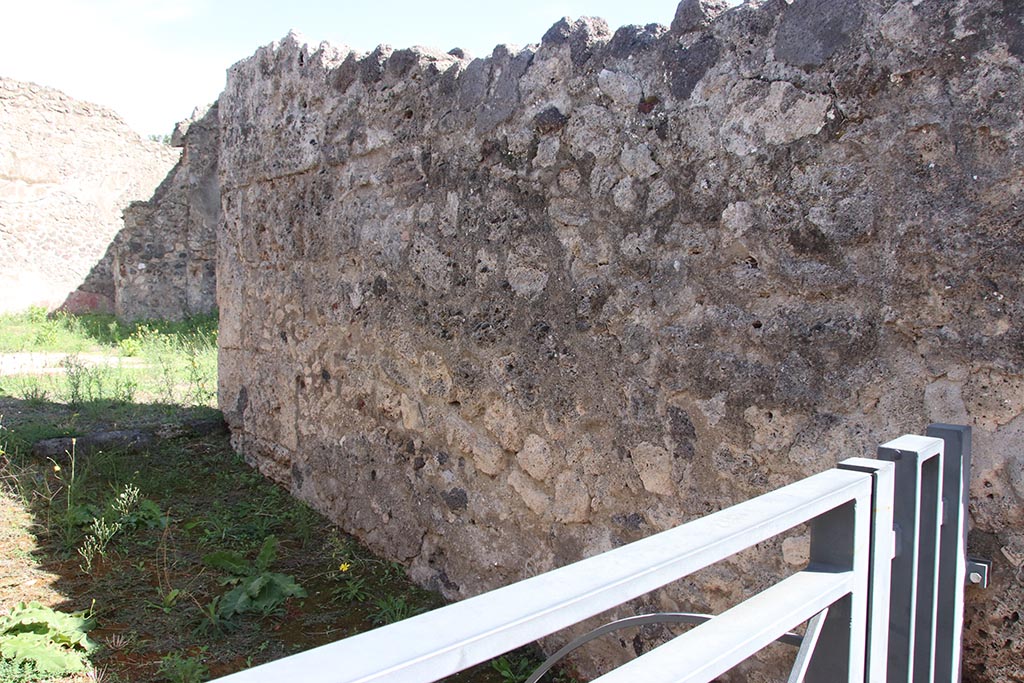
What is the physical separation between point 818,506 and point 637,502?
131 centimetres

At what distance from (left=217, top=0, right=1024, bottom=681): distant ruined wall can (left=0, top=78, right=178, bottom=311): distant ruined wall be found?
37.1ft

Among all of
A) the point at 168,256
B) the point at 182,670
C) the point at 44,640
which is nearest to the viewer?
the point at 182,670

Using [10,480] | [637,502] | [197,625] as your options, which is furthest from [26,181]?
[637,502]

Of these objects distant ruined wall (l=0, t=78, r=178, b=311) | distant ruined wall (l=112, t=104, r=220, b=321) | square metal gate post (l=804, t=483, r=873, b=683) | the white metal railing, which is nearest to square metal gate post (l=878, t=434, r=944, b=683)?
the white metal railing

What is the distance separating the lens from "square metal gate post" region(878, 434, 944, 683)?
1.32m

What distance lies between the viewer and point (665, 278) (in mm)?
2240

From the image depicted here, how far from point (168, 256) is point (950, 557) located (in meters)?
11.6

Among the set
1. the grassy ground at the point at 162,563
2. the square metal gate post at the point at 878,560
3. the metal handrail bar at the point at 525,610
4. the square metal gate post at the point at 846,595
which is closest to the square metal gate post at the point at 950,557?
the square metal gate post at the point at 878,560

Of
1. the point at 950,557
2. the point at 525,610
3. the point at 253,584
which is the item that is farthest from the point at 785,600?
the point at 253,584

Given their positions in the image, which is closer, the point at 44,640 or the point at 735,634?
the point at 735,634

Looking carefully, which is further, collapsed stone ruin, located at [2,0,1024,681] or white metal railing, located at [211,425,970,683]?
collapsed stone ruin, located at [2,0,1024,681]

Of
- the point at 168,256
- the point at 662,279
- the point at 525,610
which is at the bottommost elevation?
the point at 525,610

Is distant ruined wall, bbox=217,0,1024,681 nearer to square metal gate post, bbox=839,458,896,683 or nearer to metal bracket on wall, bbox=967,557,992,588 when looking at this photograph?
metal bracket on wall, bbox=967,557,992,588

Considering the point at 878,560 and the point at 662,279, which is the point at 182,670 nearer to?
the point at 662,279
